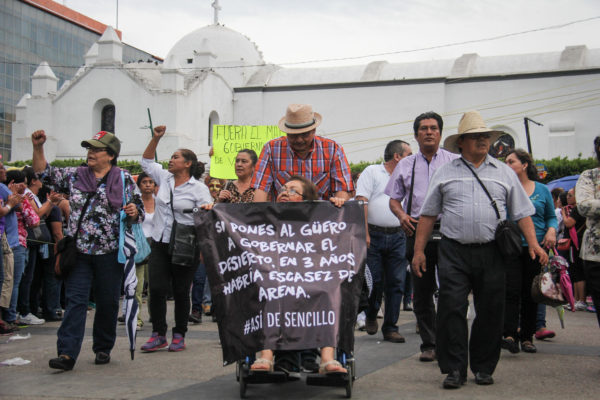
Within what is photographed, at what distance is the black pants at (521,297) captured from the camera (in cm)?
711

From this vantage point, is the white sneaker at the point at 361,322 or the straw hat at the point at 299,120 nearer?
the straw hat at the point at 299,120

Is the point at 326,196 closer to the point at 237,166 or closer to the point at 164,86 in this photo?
the point at 237,166

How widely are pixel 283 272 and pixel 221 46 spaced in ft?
152

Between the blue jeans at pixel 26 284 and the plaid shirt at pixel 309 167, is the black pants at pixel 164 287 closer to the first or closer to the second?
the plaid shirt at pixel 309 167

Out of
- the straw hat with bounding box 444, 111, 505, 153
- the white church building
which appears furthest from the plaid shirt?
the white church building

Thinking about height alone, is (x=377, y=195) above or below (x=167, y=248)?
above

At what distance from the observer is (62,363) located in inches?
240

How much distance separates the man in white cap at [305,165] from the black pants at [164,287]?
6.14ft

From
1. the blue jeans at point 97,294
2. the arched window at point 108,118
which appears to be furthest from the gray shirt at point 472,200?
the arched window at point 108,118

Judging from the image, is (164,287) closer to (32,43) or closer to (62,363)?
(62,363)

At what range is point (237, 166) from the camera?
28.0 ft

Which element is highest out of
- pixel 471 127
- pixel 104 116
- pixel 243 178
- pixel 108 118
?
pixel 104 116

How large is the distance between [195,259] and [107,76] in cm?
3753

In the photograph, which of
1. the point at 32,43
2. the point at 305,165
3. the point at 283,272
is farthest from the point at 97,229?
the point at 32,43
